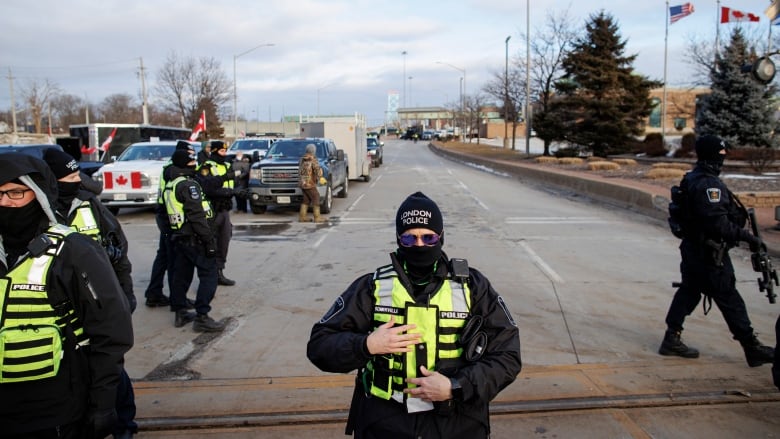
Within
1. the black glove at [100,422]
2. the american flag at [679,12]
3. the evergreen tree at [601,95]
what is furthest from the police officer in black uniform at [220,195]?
the american flag at [679,12]

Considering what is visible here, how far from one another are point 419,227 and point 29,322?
5.18 feet

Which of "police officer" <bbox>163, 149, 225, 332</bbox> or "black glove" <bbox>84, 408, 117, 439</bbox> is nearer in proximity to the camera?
"black glove" <bbox>84, 408, 117, 439</bbox>

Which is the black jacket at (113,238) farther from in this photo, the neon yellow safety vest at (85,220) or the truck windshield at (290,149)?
the truck windshield at (290,149)

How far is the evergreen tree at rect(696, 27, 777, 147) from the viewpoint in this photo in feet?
91.6

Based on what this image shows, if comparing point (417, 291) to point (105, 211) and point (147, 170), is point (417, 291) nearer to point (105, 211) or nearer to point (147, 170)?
point (105, 211)

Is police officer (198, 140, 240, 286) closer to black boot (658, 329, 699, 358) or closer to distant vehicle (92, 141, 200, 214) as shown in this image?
black boot (658, 329, 699, 358)

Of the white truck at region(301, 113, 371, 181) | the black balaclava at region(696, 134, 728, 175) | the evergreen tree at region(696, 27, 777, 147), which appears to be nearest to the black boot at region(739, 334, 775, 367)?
the black balaclava at region(696, 134, 728, 175)

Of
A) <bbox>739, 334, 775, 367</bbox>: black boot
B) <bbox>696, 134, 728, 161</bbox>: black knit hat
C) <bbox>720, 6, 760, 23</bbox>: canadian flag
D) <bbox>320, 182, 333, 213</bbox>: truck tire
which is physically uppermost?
<bbox>720, 6, 760, 23</bbox>: canadian flag

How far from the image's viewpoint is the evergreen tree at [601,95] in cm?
3238

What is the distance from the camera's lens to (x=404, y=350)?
2.17 metres

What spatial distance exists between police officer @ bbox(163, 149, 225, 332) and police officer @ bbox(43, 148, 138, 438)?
1.58 m

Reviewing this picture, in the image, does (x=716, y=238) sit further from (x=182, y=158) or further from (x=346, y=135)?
(x=346, y=135)

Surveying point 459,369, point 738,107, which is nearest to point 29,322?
point 459,369

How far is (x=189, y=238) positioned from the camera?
582cm
